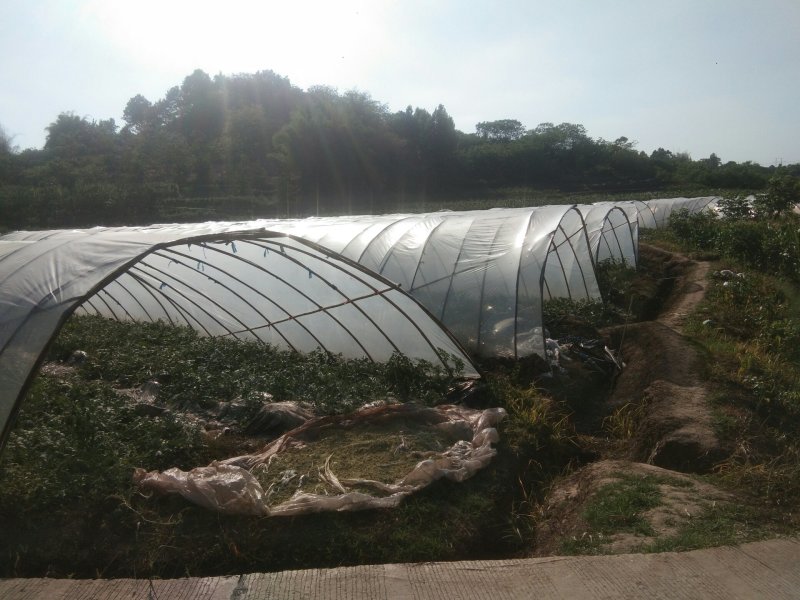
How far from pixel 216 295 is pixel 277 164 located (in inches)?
1320

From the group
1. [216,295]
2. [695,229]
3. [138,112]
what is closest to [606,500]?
[216,295]

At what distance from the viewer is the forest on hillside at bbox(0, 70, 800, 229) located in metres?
31.3

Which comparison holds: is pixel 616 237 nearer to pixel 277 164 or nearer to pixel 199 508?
pixel 199 508

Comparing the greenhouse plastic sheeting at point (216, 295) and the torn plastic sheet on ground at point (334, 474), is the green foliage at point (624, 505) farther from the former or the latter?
the greenhouse plastic sheeting at point (216, 295)

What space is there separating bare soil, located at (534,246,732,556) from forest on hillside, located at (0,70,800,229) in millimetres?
18316

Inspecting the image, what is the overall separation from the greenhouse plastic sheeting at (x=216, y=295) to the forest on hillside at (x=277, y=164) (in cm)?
2021

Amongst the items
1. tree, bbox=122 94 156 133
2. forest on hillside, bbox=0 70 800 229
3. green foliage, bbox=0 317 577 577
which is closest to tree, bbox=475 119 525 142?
forest on hillside, bbox=0 70 800 229

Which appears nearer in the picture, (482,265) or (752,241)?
(482,265)

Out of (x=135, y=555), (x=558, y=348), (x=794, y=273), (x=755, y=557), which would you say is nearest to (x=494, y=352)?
(x=558, y=348)

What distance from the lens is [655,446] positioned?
6320mm

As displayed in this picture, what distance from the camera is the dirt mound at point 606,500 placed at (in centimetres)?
439

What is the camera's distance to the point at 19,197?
96.0ft

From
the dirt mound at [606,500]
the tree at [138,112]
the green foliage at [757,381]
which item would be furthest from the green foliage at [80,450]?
the tree at [138,112]

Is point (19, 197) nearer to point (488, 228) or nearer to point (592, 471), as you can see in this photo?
point (488, 228)
